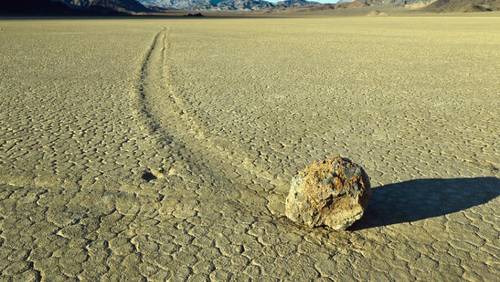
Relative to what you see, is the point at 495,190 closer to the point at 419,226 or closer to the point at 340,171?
the point at 419,226

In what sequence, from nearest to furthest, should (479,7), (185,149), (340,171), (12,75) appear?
(340,171)
(185,149)
(12,75)
(479,7)

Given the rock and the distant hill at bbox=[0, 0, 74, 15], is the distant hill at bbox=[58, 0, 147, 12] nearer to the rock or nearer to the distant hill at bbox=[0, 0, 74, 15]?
the distant hill at bbox=[0, 0, 74, 15]

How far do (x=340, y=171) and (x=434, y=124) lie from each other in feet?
12.0

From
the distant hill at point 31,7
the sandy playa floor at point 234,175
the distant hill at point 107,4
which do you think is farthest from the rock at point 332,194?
the distant hill at point 107,4

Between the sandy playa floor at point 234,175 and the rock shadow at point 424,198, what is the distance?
0.7 inches

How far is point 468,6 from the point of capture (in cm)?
9938

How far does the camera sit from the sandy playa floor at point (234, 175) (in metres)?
3.21

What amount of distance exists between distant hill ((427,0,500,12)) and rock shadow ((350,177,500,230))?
3966 inches

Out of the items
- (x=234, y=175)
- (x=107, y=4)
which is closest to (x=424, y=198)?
(x=234, y=175)

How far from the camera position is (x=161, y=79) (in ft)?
33.5

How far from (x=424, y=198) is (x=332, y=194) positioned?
46.4 inches

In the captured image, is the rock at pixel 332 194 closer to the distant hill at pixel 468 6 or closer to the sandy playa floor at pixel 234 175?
the sandy playa floor at pixel 234 175

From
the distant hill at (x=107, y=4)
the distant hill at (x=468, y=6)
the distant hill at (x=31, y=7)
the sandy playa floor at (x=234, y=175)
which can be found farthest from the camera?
the distant hill at (x=107, y=4)

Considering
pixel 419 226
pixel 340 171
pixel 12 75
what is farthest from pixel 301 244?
pixel 12 75
